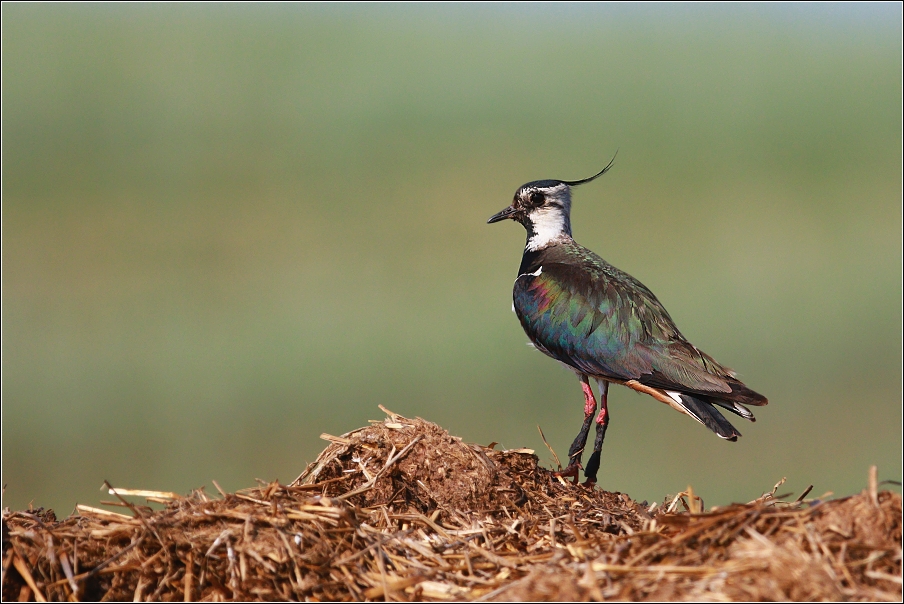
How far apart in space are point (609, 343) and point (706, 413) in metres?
0.97

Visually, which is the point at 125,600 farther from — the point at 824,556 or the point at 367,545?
the point at 824,556

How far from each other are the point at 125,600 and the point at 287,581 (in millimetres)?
691

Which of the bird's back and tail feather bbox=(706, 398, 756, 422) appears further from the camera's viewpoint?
the bird's back

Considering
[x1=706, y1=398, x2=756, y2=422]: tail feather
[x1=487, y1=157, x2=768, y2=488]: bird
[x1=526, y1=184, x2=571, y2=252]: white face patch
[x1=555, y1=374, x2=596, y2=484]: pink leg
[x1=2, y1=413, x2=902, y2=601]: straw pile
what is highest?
[x1=526, y1=184, x2=571, y2=252]: white face patch

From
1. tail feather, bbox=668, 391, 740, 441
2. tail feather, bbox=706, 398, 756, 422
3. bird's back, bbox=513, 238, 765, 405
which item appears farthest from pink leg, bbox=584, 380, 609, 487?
tail feather, bbox=706, 398, 756, 422

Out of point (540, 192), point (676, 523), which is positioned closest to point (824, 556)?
point (676, 523)

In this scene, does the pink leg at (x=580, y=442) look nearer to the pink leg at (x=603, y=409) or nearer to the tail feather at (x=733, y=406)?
the pink leg at (x=603, y=409)

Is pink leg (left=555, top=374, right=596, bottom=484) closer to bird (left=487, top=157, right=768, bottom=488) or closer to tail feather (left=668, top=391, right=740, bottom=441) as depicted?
bird (left=487, top=157, right=768, bottom=488)

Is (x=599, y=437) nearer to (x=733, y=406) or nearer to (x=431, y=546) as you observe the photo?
(x=733, y=406)

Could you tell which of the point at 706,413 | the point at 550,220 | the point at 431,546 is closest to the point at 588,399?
the point at 706,413

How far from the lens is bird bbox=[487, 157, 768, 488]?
733 centimetres

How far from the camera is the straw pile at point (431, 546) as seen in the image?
376cm

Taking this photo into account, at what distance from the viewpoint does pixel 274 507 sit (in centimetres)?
459

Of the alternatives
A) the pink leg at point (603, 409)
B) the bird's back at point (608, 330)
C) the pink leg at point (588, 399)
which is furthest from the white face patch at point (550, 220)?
the pink leg at point (603, 409)
